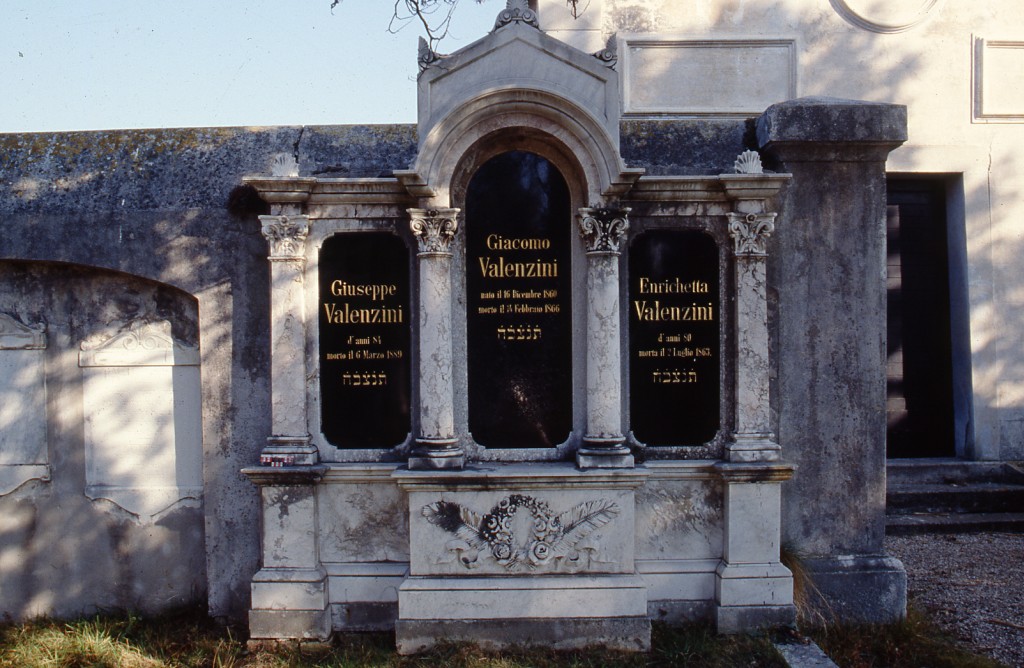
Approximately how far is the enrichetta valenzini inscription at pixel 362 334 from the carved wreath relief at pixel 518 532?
2.02 feet

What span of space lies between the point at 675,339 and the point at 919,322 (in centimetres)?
491

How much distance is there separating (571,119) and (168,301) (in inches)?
113

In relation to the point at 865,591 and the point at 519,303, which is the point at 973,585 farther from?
the point at 519,303

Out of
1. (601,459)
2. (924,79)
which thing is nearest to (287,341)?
(601,459)

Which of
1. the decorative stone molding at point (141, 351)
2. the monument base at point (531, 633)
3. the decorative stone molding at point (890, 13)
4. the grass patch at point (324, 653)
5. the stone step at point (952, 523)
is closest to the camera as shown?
the grass patch at point (324, 653)

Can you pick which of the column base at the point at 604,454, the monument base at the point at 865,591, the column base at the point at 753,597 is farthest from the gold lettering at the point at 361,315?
the monument base at the point at 865,591

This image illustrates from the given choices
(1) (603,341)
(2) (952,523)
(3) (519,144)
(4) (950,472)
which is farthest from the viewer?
(4) (950,472)

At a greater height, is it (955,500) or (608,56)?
(608,56)

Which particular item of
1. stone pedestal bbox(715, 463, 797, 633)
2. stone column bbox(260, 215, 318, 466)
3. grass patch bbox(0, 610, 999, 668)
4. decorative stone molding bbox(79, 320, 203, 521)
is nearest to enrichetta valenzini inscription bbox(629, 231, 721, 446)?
stone pedestal bbox(715, 463, 797, 633)

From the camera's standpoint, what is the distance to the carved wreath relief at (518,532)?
4.62m

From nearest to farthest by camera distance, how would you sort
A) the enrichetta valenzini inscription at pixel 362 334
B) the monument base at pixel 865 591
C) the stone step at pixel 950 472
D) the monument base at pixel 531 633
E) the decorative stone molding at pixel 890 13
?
the monument base at pixel 531 633
the enrichetta valenzini inscription at pixel 362 334
the monument base at pixel 865 591
the stone step at pixel 950 472
the decorative stone molding at pixel 890 13

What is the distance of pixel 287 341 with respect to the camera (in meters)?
4.77

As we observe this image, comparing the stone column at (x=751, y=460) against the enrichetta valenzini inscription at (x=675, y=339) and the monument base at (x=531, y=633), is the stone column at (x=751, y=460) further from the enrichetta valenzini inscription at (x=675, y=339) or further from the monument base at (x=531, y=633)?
the monument base at (x=531, y=633)

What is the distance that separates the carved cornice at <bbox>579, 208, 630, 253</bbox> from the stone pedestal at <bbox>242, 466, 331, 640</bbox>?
2102 millimetres
